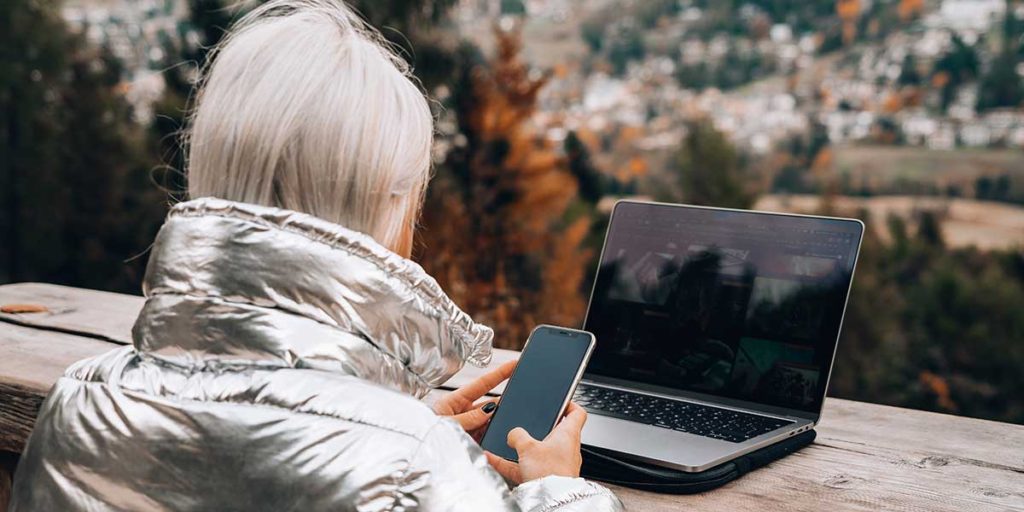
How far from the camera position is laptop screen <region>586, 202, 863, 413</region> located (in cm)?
119

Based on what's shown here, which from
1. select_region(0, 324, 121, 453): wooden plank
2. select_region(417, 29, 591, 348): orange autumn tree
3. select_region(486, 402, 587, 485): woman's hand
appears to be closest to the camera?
select_region(486, 402, 587, 485): woman's hand

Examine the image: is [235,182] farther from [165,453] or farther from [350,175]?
[165,453]

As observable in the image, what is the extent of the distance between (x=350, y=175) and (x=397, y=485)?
0.27 meters

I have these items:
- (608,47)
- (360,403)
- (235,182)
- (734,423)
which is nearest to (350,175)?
(235,182)

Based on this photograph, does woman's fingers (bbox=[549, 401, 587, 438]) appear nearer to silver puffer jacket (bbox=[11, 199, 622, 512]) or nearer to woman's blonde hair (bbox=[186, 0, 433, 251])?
silver puffer jacket (bbox=[11, 199, 622, 512])

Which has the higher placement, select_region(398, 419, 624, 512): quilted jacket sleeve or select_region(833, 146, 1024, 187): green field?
select_region(398, 419, 624, 512): quilted jacket sleeve

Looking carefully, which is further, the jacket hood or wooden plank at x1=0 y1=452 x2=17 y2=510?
wooden plank at x1=0 y1=452 x2=17 y2=510

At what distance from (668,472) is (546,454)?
16 cm

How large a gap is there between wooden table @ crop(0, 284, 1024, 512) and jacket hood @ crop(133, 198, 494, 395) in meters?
0.36

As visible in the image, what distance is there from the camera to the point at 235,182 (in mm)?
813

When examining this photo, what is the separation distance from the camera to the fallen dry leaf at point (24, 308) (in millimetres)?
1737

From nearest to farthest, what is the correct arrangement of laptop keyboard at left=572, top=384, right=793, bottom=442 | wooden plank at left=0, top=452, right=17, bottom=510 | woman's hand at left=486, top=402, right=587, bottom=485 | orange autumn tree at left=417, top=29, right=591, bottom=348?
woman's hand at left=486, top=402, right=587, bottom=485 < laptop keyboard at left=572, top=384, right=793, bottom=442 < wooden plank at left=0, top=452, right=17, bottom=510 < orange autumn tree at left=417, top=29, right=591, bottom=348

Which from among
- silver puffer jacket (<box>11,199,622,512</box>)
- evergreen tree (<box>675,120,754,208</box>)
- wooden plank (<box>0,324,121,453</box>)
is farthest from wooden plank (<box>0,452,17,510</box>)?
evergreen tree (<box>675,120,754,208</box>)

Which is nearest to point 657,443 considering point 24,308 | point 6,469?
point 6,469
